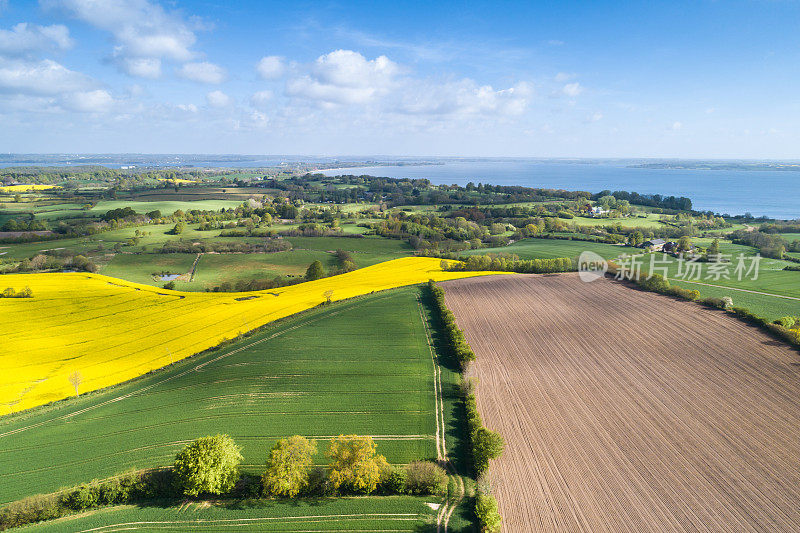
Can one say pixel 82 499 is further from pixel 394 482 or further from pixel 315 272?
pixel 315 272

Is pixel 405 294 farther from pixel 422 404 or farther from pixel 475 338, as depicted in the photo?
pixel 422 404

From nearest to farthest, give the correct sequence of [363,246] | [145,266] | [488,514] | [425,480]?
1. [488,514]
2. [425,480]
3. [145,266]
4. [363,246]

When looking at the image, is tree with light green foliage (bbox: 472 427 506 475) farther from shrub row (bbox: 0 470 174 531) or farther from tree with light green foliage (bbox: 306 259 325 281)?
tree with light green foliage (bbox: 306 259 325 281)

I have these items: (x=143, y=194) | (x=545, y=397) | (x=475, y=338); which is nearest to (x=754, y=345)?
(x=545, y=397)

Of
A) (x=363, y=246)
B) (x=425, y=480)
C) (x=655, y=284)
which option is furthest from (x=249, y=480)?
(x=363, y=246)

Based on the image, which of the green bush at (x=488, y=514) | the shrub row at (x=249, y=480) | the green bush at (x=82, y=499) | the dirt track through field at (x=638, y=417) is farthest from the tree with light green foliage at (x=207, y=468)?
the dirt track through field at (x=638, y=417)

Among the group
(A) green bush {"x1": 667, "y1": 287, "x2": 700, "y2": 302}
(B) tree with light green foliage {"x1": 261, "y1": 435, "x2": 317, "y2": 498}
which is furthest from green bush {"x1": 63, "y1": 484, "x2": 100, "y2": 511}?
(A) green bush {"x1": 667, "y1": 287, "x2": 700, "y2": 302}
